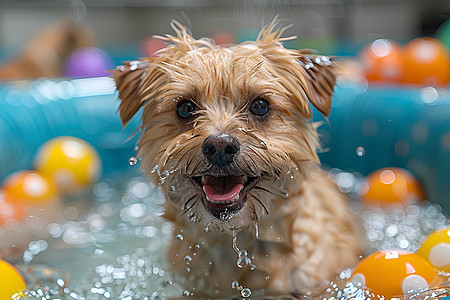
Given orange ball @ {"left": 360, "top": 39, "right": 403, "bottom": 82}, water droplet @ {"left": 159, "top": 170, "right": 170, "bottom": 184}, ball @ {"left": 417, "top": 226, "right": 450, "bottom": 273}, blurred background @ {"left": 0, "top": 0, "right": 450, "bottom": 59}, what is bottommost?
blurred background @ {"left": 0, "top": 0, "right": 450, "bottom": 59}

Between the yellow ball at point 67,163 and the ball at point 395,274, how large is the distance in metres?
2.54

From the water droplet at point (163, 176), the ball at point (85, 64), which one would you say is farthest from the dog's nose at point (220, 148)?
the ball at point (85, 64)

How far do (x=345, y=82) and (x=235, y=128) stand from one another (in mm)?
2902

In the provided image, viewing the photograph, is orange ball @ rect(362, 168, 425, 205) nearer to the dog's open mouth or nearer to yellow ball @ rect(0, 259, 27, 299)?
the dog's open mouth

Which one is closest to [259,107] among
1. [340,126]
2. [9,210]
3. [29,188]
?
[9,210]

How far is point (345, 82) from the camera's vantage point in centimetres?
473

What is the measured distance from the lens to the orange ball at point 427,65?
4711mm

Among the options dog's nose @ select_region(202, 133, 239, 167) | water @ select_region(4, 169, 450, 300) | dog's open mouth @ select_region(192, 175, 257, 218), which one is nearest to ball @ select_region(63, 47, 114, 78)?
water @ select_region(4, 169, 450, 300)

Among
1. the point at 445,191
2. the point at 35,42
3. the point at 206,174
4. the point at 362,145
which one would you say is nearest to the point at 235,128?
the point at 206,174

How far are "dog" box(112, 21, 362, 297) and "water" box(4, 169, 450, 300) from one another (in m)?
0.05

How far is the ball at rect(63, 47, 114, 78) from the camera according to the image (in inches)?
269

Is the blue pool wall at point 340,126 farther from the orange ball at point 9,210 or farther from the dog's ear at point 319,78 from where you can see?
the dog's ear at point 319,78

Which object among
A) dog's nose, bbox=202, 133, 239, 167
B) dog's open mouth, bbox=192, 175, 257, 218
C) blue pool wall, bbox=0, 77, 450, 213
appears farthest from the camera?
blue pool wall, bbox=0, 77, 450, 213

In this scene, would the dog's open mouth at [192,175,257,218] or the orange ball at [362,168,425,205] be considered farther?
the orange ball at [362,168,425,205]
